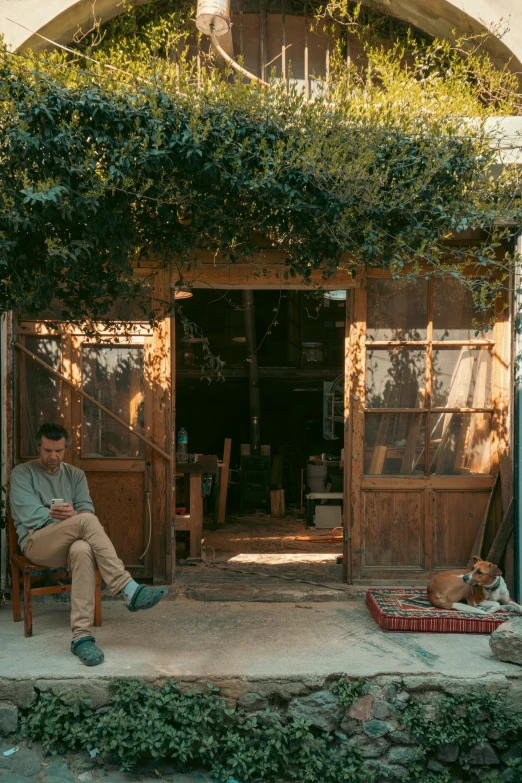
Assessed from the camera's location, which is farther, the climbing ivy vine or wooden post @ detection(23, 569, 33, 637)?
wooden post @ detection(23, 569, 33, 637)

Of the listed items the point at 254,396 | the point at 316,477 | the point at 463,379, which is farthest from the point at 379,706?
the point at 254,396

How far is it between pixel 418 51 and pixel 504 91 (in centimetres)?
80

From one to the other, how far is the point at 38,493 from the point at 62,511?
0.37 m

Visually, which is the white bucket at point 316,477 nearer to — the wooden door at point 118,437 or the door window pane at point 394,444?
the door window pane at point 394,444

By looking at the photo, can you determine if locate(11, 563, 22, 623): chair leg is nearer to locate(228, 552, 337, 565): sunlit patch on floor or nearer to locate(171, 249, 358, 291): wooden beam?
locate(171, 249, 358, 291): wooden beam

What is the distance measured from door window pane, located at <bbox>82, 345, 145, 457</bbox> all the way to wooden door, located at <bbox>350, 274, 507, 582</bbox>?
1.79 metres

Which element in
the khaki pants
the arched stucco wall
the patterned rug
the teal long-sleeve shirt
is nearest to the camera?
the khaki pants

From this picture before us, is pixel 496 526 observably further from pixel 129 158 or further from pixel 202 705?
pixel 129 158

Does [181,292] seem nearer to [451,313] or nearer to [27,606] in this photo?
[451,313]

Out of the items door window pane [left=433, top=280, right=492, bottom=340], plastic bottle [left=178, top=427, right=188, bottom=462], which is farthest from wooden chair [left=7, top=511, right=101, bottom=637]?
door window pane [left=433, top=280, right=492, bottom=340]

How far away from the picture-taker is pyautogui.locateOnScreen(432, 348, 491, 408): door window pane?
606 centimetres

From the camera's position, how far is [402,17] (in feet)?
19.5

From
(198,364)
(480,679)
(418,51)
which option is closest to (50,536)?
(480,679)

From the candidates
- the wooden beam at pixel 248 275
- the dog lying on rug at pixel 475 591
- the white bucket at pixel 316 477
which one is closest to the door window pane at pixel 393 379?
the wooden beam at pixel 248 275
